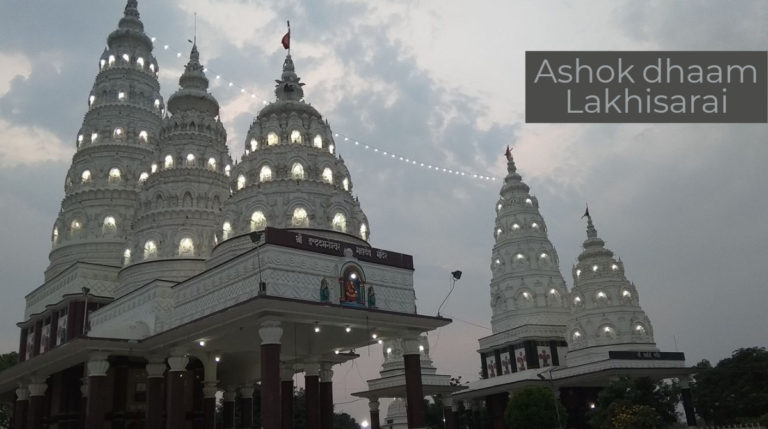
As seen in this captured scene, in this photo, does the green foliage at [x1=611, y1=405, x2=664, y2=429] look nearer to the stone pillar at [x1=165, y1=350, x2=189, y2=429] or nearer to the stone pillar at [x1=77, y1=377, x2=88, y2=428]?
the stone pillar at [x1=165, y1=350, x2=189, y2=429]

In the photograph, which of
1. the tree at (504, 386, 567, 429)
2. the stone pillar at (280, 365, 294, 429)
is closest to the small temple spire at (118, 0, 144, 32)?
the stone pillar at (280, 365, 294, 429)

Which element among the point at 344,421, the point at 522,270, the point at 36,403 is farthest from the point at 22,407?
the point at 344,421

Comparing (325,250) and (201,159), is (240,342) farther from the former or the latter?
(201,159)

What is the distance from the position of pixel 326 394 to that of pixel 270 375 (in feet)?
44.3

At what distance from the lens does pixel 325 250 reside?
102ft

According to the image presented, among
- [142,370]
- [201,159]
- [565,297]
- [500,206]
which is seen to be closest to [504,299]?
[565,297]

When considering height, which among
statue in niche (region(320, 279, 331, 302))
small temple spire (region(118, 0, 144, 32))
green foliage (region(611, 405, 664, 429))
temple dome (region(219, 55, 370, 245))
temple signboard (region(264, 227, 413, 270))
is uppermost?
small temple spire (region(118, 0, 144, 32))

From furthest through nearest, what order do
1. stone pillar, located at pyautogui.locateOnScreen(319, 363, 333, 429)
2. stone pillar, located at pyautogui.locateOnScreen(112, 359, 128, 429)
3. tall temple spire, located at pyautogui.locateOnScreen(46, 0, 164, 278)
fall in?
tall temple spire, located at pyautogui.locateOnScreen(46, 0, 164, 278)
stone pillar, located at pyautogui.locateOnScreen(319, 363, 333, 429)
stone pillar, located at pyautogui.locateOnScreen(112, 359, 128, 429)

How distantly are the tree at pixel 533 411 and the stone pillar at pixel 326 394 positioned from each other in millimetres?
16069

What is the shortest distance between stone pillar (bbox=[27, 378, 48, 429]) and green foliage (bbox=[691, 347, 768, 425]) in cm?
5158

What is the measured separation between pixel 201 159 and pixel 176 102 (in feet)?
18.7

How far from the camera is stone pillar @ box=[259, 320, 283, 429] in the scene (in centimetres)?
2615

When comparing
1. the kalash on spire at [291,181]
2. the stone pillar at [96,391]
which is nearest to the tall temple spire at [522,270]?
the kalash on spire at [291,181]

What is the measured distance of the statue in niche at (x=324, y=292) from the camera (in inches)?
1176
